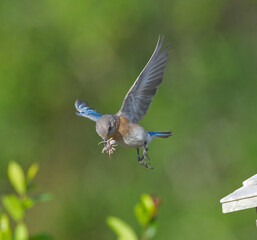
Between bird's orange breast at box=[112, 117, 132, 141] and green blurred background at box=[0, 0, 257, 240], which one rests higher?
green blurred background at box=[0, 0, 257, 240]

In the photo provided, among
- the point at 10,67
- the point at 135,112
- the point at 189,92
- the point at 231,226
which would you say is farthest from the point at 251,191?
the point at 10,67

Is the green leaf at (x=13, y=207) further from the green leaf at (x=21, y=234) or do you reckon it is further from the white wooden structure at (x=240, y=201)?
the white wooden structure at (x=240, y=201)

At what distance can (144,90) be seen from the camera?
4.33m

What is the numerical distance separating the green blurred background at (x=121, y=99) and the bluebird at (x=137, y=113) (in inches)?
223

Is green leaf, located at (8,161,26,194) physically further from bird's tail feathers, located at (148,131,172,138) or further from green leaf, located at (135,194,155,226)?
bird's tail feathers, located at (148,131,172,138)

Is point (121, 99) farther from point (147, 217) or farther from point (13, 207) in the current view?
point (147, 217)

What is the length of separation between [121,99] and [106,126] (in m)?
6.78

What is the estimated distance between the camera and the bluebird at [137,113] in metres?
3.86

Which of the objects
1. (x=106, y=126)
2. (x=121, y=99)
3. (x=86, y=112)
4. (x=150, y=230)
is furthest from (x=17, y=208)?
(x=121, y=99)

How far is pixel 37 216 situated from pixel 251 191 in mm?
8451

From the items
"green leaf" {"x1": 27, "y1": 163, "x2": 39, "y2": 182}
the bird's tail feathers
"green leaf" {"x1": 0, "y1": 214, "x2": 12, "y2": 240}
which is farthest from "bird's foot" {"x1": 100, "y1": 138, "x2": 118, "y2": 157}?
"green leaf" {"x1": 0, "y1": 214, "x2": 12, "y2": 240}

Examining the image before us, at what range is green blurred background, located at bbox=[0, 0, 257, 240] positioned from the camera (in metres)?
10.1

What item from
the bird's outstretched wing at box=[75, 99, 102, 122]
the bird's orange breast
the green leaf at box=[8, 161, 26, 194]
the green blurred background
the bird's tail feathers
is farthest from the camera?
the green blurred background

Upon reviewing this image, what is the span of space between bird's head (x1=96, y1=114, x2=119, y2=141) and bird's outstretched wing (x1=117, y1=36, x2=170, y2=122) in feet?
0.88
